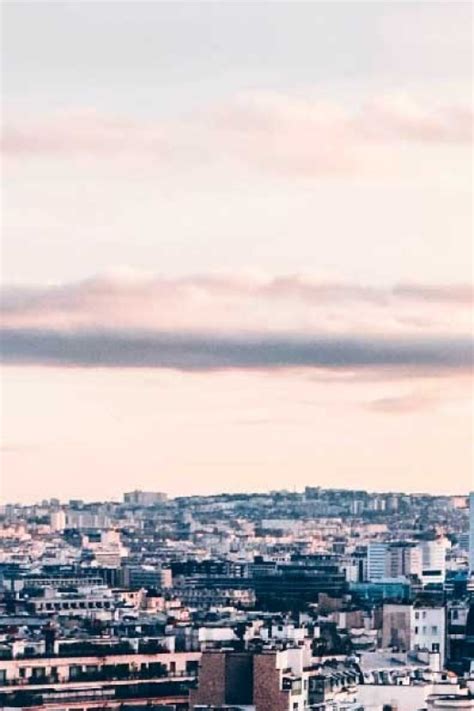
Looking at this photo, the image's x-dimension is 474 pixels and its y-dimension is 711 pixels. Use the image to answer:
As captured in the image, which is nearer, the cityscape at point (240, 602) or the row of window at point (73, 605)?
the cityscape at point (240, 602)

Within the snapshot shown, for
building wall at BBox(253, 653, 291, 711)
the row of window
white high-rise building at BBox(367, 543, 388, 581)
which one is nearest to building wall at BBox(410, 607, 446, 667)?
the row of window

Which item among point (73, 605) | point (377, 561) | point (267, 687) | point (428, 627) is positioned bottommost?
point (267, 687)

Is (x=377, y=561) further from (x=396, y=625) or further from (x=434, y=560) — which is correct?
(x=396, y=625)

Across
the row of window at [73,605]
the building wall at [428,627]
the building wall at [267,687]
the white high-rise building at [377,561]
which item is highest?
the white high-rise building at [377,561]

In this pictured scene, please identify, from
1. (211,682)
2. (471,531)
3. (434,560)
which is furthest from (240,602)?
(211,682)

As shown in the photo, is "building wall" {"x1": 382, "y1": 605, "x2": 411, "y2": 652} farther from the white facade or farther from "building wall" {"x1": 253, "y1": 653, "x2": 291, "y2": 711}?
the white facade

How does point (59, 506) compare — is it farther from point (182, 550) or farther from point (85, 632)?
point (85, 632)

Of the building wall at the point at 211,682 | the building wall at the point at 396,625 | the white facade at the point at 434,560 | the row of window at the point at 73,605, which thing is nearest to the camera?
the building wall at the point at 211,682

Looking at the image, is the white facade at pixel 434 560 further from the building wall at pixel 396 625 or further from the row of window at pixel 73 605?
the building wall at pixel 396 625

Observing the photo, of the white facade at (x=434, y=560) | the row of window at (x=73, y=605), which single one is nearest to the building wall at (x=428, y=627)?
the row of window at (x=73, y=605)
